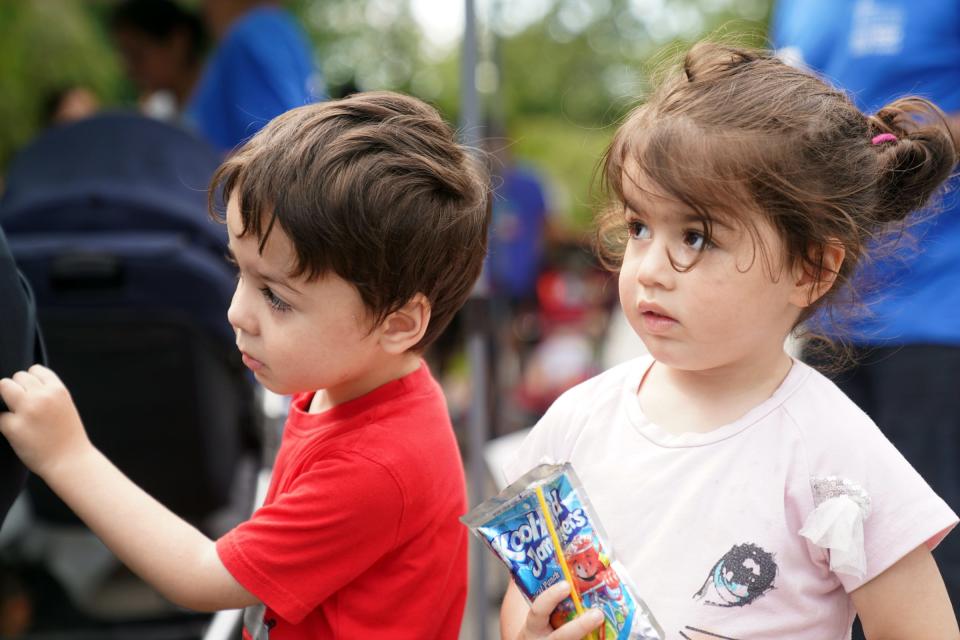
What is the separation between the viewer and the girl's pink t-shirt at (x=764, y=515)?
1.28 meters

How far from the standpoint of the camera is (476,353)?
281 cm


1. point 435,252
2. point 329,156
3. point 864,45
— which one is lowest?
point 435,252

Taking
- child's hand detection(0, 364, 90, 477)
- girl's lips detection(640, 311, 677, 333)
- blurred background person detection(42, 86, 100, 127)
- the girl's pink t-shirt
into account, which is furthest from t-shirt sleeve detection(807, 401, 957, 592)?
blurred background person detection(42, 86, 100, 127)

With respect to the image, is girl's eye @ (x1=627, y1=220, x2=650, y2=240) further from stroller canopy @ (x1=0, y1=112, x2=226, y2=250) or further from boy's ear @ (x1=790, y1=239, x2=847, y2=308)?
stroller canopy @ (x1=0, y1=112, x2=226, y2=250)

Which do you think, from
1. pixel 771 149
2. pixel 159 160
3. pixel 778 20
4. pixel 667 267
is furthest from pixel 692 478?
pixel 159 160

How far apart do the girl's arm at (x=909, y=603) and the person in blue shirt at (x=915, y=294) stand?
2.34ft

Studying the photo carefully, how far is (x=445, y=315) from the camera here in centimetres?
156

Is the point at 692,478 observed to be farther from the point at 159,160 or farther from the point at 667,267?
the point at 159,160

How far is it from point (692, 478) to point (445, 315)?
1.39 ft

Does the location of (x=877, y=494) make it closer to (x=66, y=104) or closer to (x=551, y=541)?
(x=551, y=541)

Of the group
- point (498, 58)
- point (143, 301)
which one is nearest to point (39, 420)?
point (143, 301)

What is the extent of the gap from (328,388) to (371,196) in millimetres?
287

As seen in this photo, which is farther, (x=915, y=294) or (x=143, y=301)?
(x=143, y=301)

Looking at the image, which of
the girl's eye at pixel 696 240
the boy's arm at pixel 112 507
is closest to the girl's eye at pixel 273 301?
the boy's arm at pixel 112 507
